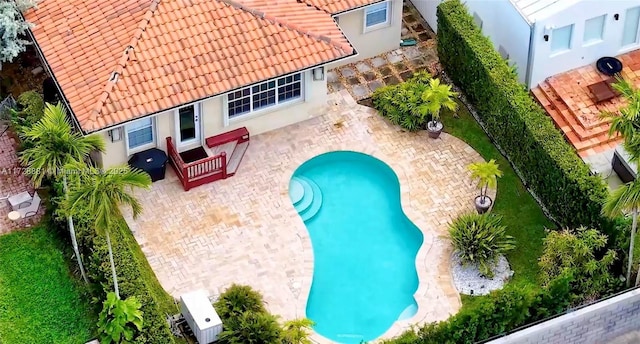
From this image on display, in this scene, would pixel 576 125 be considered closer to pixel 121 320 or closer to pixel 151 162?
pixel 151 162

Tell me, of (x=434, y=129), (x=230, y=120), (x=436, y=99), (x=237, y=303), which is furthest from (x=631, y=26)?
(x=237, y=303)

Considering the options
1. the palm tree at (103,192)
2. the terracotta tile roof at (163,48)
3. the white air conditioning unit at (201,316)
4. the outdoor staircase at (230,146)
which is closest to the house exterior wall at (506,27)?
the terracotta tile roof at (163,48)

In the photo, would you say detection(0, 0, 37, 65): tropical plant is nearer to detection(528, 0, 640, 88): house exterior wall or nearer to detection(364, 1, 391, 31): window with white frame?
detection(364, 1, 391, 31): window with white frame

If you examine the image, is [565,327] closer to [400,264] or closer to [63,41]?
[400,264]

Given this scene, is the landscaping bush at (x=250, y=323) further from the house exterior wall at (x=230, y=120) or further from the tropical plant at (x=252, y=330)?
the house exterior wall at (x=230, y=120)

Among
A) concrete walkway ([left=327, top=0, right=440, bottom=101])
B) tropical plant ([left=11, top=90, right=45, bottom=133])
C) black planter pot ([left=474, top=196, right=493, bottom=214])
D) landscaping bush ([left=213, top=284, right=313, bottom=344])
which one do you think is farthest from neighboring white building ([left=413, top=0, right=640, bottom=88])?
tropical plant ([left=11, top=90, right=45, bottom=133])

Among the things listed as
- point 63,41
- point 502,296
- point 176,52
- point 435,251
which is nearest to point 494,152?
point 435,251
